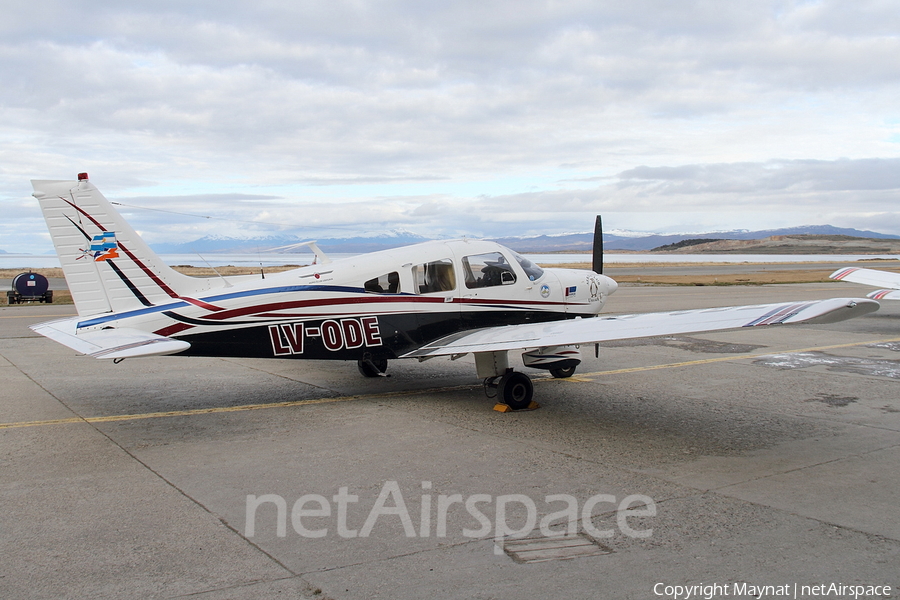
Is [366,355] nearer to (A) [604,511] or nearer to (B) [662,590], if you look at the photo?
(A) [604,511]

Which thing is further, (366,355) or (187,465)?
(366,355)

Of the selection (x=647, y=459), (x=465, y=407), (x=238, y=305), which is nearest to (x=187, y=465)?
(x=238, y=305)

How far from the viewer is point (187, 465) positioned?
22.1ft

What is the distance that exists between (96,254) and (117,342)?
5.57 feet

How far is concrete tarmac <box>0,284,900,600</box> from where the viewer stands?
4305mm

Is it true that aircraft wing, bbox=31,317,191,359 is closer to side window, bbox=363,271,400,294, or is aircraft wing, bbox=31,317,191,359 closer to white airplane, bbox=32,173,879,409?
white airplane, bbox=32,173,879,409

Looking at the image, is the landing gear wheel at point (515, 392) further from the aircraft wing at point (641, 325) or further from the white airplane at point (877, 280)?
the white airplane at point (877, 280)

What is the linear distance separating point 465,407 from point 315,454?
2.85 meters

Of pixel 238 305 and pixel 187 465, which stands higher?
pixel 238 305

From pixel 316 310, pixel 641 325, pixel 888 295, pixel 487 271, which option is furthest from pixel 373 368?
pixel 888 295

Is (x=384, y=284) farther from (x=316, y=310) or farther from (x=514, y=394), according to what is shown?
(x=514, y=394)

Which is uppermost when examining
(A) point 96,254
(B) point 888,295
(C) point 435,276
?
(A) point 96,254

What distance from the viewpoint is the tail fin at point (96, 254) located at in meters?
8.91

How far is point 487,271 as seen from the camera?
10297 mm
